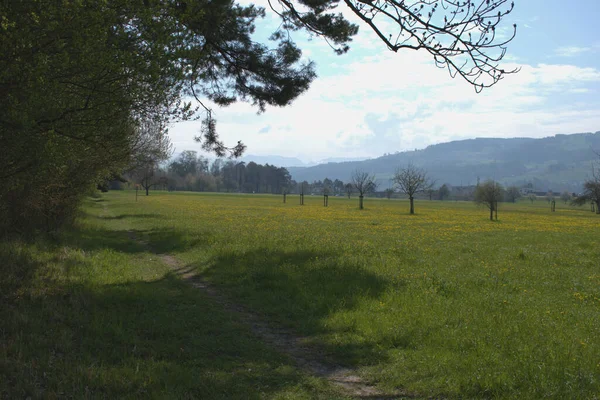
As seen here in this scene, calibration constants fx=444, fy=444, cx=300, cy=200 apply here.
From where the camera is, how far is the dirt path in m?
5.85

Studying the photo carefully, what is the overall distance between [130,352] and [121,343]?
48 centimetres

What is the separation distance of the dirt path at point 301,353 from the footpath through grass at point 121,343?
0.24 metres

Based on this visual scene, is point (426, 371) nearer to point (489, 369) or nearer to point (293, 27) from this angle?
point (489, 369)

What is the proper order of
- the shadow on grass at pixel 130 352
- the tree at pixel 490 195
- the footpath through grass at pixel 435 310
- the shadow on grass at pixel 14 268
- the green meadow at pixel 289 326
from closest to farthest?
the shadow on grass at pixel 130 352
the green meadow at pixel 289 326
the footpath through grass at pixel 435 310
the shadow on grass at pixel 14 268
the tree at pixel 490 195

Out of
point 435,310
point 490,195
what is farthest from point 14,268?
point 490,195

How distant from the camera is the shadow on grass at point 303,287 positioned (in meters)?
8.34

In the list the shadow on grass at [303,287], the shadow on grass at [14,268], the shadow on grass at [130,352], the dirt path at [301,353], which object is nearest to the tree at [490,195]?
the shadow on grass at [303,287]

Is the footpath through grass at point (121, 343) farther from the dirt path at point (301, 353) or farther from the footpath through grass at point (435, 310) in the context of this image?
the footpath through grass at point (435, 310)

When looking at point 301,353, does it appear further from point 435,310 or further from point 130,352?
point 435,310

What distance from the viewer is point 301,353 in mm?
7281

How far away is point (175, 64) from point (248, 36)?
8.12 meters

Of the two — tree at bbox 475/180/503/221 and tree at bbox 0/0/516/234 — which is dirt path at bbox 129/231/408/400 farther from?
tree at bbox 475/180/503/221

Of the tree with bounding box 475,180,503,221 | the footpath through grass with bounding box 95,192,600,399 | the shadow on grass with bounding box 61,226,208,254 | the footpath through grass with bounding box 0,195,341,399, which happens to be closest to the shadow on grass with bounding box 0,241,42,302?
the footpath through grass with bounding box 0,195,341,399

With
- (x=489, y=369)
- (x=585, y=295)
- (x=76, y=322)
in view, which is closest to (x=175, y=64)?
(x=76, y=322)
